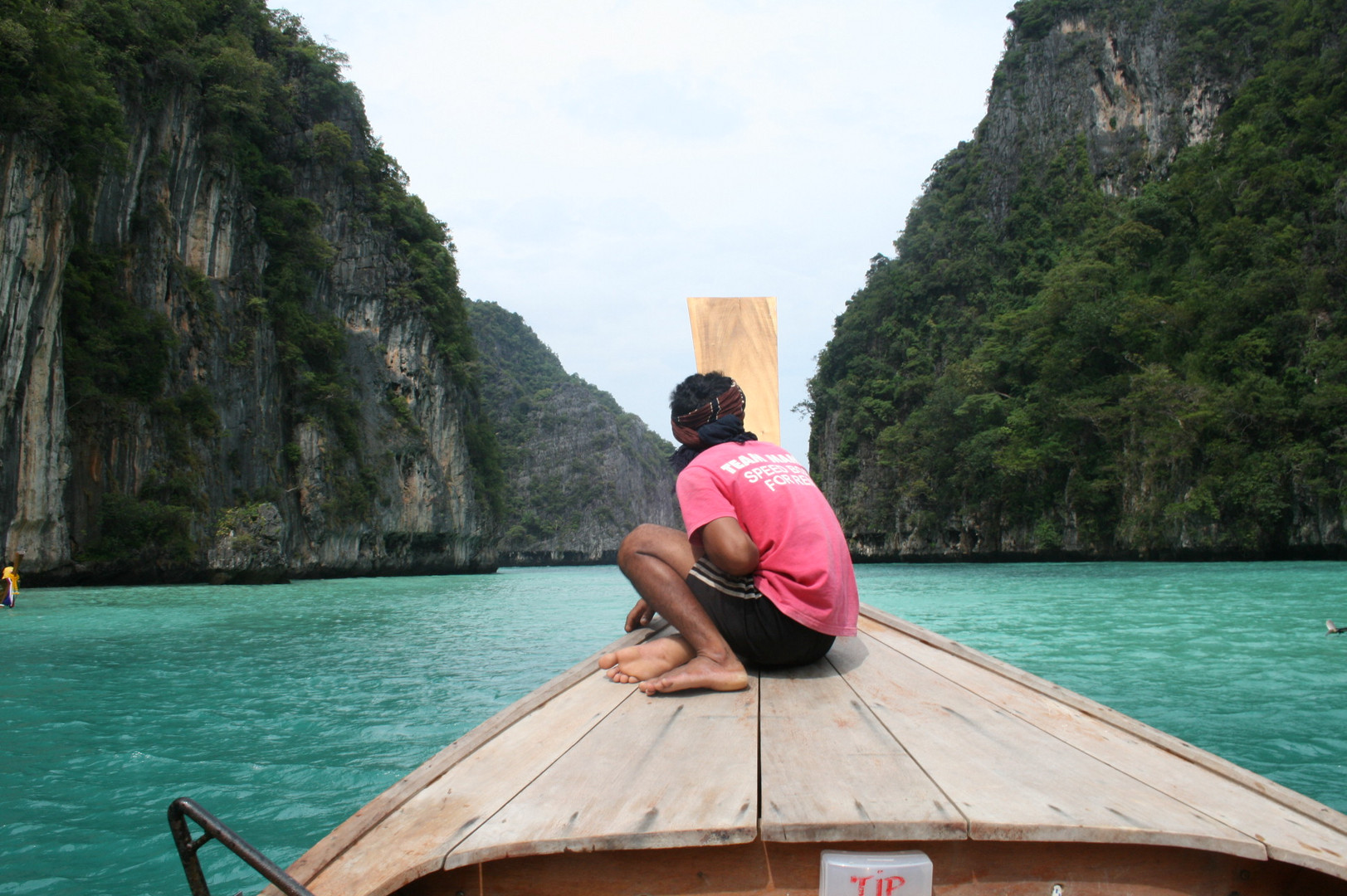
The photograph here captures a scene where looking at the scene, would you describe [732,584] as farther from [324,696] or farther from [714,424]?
[324,696]

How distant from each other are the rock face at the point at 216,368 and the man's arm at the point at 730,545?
16.1 metres

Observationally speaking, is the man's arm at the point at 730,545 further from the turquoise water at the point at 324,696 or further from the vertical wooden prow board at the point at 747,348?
the turquoise water at the point at 324,696

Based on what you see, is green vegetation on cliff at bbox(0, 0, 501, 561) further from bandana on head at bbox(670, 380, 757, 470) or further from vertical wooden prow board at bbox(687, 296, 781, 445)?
bandana on head at bbox(670, 380, 757, 470)

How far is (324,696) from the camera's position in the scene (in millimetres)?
4590

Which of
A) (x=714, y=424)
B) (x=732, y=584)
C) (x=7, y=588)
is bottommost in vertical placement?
(x=7, y=588)

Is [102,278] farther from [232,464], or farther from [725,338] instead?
[725,338]

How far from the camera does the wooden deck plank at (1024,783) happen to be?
1220mm

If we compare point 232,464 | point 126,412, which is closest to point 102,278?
point 126,412

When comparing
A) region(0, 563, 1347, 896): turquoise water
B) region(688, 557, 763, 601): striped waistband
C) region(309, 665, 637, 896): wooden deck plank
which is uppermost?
region(688, 557, 763, 601): striped waistband

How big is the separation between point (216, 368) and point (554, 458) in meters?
58.1

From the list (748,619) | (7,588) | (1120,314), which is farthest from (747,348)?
(1120,314)

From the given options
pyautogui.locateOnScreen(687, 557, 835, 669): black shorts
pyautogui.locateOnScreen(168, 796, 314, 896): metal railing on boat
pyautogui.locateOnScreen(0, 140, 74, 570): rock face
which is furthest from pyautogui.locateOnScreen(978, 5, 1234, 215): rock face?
pyautogui.locateOnScreen(168, 796, 314, 896): metal railing on boat

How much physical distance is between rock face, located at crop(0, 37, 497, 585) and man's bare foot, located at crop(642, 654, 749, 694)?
16022 mm

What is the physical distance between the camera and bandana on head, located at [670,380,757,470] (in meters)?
2.56
